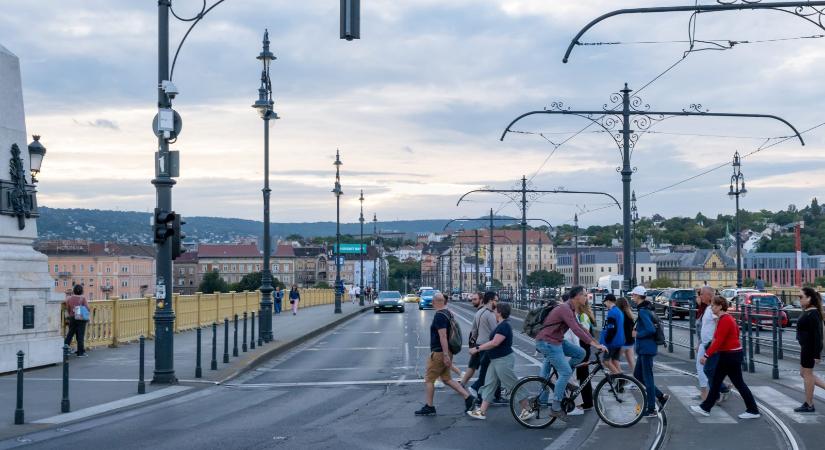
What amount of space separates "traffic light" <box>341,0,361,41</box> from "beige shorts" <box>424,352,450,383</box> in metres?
4.51

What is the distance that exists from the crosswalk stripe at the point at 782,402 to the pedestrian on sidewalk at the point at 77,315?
14.1 m

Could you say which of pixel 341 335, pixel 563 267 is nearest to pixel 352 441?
pixel 341 335

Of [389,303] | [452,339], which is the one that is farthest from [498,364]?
[389,303]

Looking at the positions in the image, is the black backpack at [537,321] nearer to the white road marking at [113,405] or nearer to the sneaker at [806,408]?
the sneaker at [806,408]

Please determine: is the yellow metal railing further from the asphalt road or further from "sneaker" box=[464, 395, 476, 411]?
"sneaker" box=[464, 395, 476, 411]

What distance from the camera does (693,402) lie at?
49.8 feet

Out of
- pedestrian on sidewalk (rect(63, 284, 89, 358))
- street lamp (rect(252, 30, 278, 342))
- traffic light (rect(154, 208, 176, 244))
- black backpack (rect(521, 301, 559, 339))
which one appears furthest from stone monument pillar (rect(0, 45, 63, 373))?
black backpack (rect(521, 301, 559, 339))

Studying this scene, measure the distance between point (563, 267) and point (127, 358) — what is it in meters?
165

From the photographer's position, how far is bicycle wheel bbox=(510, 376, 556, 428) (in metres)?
12.7

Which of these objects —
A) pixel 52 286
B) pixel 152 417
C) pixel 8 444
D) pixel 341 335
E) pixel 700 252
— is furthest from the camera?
pixel 700 252

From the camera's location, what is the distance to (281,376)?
2048cm

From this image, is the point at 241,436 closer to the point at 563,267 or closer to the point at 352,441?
the point at 352,441

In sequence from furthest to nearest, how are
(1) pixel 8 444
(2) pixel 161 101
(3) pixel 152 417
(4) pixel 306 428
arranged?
(2) pixel 161 101
(3) pixel 152 417
(4) pixel 306 428
(1) pixel 8 444

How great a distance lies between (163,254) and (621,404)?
8787mm
